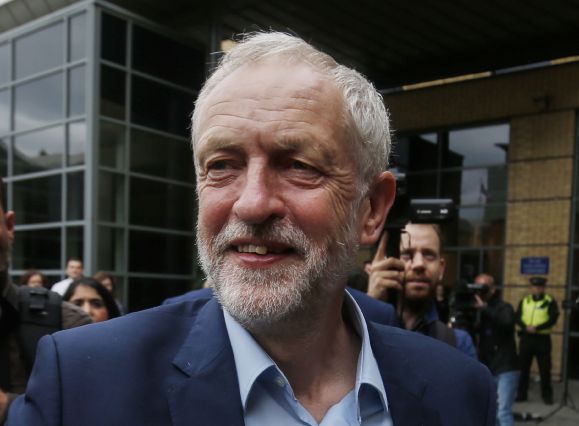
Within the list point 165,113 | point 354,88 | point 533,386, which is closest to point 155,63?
point 165,113

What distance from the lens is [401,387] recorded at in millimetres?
1505

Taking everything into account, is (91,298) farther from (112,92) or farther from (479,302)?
(112,92)

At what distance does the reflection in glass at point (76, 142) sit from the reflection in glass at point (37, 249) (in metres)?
1.18

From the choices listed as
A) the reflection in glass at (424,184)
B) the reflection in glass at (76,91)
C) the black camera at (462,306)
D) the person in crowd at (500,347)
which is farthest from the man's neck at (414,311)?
the reflection in glass at (424,184)

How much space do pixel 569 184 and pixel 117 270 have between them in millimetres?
7800

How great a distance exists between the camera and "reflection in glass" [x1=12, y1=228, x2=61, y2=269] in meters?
9.77

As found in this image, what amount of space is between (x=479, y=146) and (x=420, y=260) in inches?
349

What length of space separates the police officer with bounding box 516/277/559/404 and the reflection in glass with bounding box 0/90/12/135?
9045 millimetres

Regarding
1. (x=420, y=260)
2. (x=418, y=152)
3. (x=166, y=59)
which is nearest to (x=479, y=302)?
(x=420, y=260)

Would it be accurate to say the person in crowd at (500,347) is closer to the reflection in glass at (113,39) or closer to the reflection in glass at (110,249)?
the reflection in glass at (110,249)

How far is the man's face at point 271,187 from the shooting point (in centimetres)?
131

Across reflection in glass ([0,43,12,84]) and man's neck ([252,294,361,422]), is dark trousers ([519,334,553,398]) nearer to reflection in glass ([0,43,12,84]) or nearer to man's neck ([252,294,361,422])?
man's neck ([252,294,361,422])

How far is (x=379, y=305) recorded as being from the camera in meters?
2.58

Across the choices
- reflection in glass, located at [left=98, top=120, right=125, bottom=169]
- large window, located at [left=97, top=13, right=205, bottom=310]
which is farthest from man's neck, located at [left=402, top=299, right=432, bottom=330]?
reflection in glass, located at [left=98, top=120, right=125, bottom=169]
